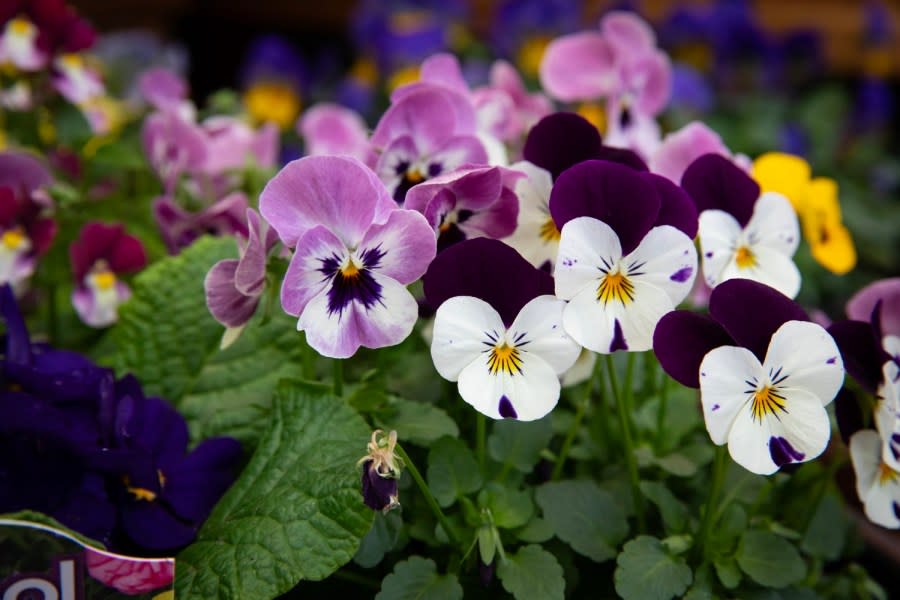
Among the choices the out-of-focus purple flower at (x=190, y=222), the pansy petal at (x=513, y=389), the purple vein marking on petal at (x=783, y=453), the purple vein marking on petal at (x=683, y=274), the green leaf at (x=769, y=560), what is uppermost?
the purple vein marking on petal at (x=683, y=274)

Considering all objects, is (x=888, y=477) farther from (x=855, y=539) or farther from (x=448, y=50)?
(x=448, y=50)

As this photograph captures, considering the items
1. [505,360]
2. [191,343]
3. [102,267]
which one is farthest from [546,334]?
[102,267]

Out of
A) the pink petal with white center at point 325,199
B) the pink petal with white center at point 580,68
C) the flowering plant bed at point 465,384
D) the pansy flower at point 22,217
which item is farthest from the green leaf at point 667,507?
the pansy flower at point 22,217

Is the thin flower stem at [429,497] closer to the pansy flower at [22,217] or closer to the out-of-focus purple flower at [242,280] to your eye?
the out-of-focus purple flower at [242,280]

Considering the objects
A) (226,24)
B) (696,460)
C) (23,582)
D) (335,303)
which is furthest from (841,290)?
(226,24)

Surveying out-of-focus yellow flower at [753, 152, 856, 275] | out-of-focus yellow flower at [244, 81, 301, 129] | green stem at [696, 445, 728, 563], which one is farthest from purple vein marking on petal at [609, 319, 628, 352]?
out-of-focus yellow flower at [244, 81, 301, 129]

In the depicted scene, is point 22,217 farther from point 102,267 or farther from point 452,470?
point 452,470

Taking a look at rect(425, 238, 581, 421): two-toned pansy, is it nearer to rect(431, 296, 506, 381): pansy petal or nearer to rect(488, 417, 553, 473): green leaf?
rect(431, 296, 506, 381): pansy petal
